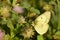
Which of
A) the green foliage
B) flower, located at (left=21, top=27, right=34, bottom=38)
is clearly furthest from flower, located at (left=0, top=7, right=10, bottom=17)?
flower, located at (left=21, top=27, right=34, bottom=38)

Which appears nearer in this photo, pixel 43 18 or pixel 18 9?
pixel 43 18

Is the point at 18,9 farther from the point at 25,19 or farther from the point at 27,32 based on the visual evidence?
the point at 27,32

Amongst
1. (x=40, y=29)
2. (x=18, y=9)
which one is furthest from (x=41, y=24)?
(x=18, y=9)

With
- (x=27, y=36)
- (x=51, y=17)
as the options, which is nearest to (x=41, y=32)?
(x=27, y=36)

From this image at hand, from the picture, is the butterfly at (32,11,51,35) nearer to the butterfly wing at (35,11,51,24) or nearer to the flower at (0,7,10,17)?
the butterfly wing at (35,11,51,24)

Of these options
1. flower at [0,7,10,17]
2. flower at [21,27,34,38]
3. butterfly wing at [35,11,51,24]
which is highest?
flower at [0,7,10,17]

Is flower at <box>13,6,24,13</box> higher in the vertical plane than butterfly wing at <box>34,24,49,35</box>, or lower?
higher

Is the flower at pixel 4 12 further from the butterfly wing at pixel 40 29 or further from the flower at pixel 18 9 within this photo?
the butterfly wing at pixel 40 29

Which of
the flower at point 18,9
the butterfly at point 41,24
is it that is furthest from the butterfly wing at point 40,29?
the flower at point 18,9

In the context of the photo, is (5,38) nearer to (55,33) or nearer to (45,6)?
(55,33)
